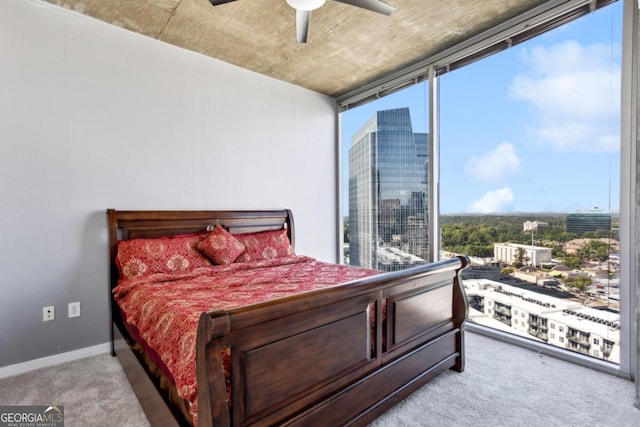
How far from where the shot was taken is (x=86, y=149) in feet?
8.84

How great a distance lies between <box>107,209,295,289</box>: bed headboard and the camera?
2.77 metres

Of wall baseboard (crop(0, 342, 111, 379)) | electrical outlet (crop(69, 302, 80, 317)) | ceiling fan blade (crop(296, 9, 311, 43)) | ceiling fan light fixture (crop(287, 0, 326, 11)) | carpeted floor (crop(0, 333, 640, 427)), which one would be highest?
ceiling fan blade (crop(296, 9, 311, 43))

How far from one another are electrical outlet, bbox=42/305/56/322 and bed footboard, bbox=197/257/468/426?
2226 mm

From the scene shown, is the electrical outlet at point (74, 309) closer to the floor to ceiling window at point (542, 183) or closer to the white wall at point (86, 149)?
the white wall at point (86, 149)

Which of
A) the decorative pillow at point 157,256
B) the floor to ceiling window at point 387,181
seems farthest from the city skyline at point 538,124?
the decorative pillow at point 157,256

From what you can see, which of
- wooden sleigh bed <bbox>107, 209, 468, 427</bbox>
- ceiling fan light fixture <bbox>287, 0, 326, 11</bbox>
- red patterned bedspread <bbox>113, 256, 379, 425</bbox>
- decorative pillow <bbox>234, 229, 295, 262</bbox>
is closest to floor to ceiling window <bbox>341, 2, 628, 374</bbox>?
wooden sleigh bed <bbox>107, 209, 468, 427</bbox>

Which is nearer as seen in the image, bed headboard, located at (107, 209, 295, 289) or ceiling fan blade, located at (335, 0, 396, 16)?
ceiling fan blade, located at (335, 0, 396, 16)

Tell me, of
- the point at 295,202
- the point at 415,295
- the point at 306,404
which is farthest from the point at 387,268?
the point at 306,404

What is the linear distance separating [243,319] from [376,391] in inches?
39.3

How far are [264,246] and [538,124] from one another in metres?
2.84

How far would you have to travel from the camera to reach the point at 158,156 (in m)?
3.08

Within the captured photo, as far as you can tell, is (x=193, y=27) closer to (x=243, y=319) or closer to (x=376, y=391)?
(x=243, y=319)

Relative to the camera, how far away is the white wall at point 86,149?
241 cm

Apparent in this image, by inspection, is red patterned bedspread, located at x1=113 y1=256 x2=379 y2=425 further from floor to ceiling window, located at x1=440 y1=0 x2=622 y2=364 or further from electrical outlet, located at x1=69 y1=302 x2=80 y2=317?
floor to ceiling window, located at x1=440 y1=0 x2=622 y2=364
